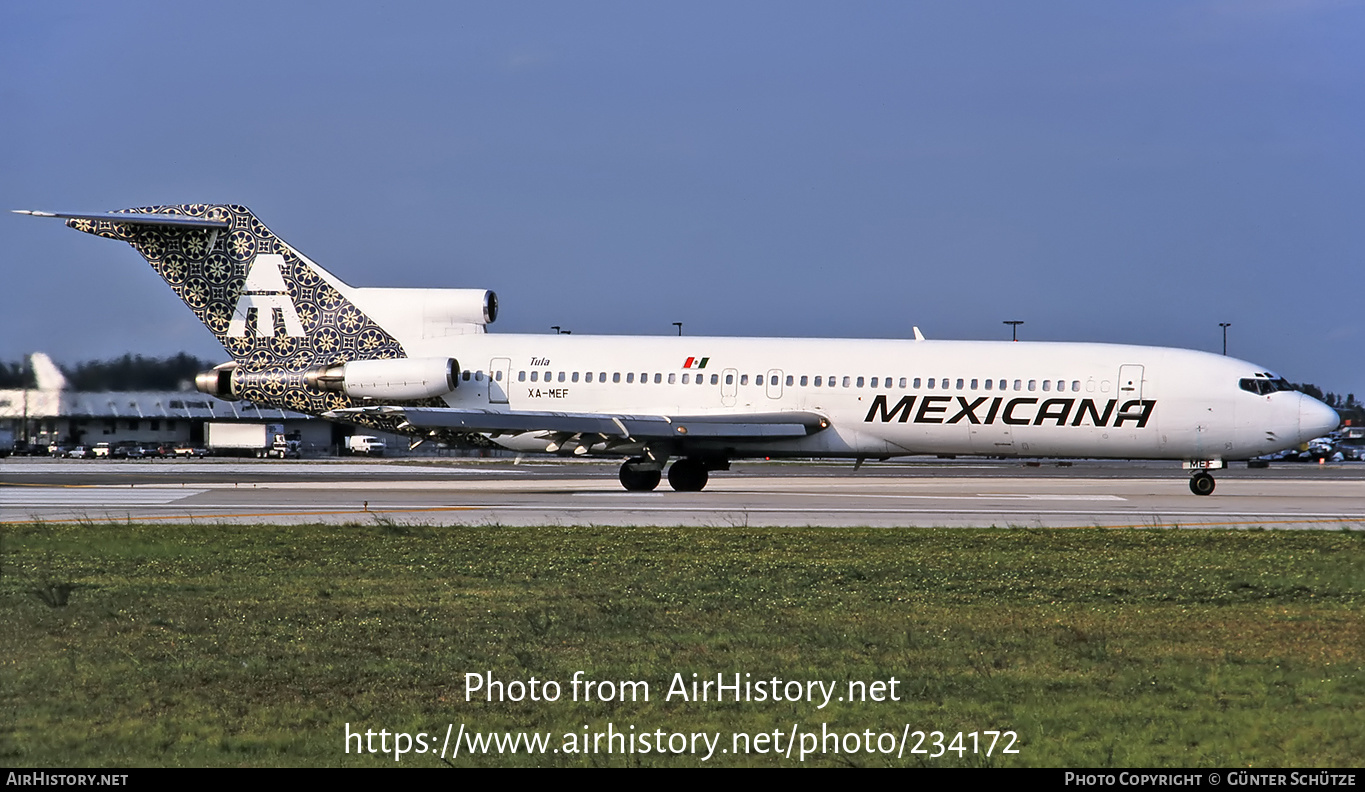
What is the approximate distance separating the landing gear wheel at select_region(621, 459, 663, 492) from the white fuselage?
1251 mm

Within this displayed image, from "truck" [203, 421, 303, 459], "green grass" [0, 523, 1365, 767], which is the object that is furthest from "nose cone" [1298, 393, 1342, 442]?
"truck" [203, 421, 303, 459]

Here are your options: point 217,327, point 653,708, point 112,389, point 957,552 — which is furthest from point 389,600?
point 217,327

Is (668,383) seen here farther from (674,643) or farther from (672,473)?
(674,643)

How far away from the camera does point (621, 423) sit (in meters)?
28.3

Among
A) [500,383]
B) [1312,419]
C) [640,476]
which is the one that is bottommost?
[640,476]

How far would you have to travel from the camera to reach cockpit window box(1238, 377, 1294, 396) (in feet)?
95.8

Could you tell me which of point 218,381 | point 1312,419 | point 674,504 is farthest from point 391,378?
point 1312,419

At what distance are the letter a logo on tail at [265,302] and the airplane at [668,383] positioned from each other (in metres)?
0.05

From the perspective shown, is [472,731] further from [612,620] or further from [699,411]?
[699,411]

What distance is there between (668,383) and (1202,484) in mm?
12319

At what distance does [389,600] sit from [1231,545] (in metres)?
11.1

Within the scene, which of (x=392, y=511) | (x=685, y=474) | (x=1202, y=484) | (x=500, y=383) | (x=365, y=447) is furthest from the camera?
(x=365, y=447)

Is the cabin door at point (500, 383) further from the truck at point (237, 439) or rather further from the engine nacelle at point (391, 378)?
the truck at point (237, 439)

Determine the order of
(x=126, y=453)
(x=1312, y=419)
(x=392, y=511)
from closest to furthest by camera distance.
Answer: (x=392, y=511), (x=1312, y=419), (x=126, y=453)
